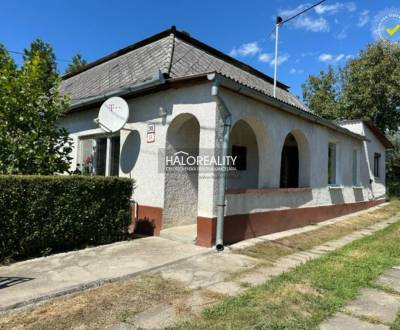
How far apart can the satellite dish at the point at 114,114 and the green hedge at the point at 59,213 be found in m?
1.68

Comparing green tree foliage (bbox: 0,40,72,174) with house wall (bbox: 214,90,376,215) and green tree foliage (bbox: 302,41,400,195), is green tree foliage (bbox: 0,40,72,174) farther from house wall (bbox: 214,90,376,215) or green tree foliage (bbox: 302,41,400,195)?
green tree foliage (bbox: 302,41,400,195)

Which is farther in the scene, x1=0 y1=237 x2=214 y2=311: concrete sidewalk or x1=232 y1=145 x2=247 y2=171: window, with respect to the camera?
x1=232 y1=145 x2=247 y2=171: window

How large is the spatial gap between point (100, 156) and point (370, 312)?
27.2 ft

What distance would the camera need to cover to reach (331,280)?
490cm

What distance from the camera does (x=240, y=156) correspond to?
36.0 feet

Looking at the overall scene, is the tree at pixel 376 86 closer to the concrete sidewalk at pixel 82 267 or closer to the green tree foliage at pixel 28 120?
the concrete sidewalk at pixel 82 267

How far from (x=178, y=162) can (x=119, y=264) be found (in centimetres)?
312

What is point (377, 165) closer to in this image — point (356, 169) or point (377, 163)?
point (377, 163)

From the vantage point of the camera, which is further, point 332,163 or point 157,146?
point 332,163

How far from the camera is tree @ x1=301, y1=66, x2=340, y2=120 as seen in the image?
2831 cm

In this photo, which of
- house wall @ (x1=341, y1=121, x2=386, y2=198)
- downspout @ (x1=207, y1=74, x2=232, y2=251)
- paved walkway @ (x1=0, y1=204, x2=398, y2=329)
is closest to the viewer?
paved walkway @ (x1=0, y1=204, x2=398, y2=329)

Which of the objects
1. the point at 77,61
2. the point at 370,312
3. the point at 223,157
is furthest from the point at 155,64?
the point at 77,61

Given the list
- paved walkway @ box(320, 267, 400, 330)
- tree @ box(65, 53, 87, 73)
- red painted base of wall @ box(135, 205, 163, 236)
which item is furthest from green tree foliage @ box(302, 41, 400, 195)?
tree @ box(65, 53, 87, 73)

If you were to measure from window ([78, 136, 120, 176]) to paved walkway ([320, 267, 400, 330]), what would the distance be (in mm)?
6933
